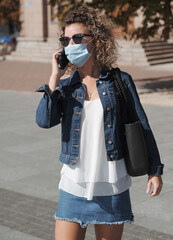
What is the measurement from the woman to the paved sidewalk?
1.59 metres

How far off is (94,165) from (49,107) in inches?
17.8

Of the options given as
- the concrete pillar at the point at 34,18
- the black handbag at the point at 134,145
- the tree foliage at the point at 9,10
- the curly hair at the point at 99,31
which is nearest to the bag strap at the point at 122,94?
the black handbag at the point at 134,145

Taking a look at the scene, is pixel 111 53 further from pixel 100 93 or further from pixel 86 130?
pixel 86 130

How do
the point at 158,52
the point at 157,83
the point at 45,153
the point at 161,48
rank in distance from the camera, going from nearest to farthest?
1. the point at 45,153
2. the point at 157,83
3. the point at 158,52
4. the point at 161,48

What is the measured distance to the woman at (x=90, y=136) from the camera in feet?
10.9

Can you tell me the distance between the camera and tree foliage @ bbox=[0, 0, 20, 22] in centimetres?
5281

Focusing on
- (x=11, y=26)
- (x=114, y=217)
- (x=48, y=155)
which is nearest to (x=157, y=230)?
(x=114, y=217)

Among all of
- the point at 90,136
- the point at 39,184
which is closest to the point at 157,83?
the point at 39,184

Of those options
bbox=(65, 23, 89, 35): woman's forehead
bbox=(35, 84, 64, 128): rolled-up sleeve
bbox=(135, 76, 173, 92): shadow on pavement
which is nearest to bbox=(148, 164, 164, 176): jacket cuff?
bbox=(35, 84, 64, 128): rolled-up sleeve

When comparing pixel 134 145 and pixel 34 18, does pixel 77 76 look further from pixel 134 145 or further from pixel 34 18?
pixel 34 18

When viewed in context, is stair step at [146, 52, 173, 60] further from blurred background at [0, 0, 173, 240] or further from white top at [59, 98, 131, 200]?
white top at [59, 98, 131, 200]

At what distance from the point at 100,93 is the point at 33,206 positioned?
2.74 meters

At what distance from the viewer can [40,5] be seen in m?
38.0

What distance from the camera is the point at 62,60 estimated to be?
11.2ft
